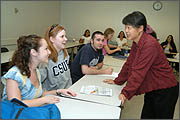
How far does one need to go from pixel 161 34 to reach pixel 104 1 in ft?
8.85

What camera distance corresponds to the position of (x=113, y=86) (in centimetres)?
183

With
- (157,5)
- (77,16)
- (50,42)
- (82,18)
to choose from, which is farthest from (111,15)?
(50,42)

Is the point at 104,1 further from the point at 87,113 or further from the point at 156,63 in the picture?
the point at 87,113

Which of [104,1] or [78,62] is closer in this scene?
[78,62]

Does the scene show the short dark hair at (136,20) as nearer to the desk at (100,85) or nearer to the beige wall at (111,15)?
the desk at (100,85)

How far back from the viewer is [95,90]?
1.65 m

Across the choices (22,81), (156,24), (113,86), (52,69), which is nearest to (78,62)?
(52,69)

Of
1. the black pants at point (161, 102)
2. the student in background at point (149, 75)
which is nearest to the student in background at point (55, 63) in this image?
the student in background at point (149, 75)

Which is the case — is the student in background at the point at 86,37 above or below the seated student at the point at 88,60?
above

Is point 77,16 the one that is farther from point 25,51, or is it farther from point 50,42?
point 25,51

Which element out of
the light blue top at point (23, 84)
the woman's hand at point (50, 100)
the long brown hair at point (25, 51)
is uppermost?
the long brown hair at point (25, 51)

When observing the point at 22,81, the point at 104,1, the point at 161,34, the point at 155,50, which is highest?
the point at 104,1

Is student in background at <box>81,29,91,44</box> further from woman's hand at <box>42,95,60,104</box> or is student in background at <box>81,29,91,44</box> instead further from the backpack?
the backpack

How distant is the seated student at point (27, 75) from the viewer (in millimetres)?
1282
